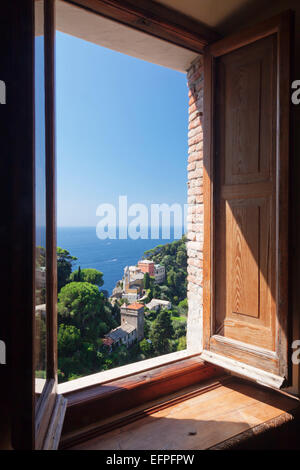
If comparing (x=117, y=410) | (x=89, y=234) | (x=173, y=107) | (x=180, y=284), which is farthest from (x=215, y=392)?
(x=173, y=107)

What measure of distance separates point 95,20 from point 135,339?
4249 millimetres

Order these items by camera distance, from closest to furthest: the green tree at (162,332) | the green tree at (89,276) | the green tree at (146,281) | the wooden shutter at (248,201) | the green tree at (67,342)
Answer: the wooden shutter at (248,201), the green tree at (67,342), the green tree at (162,332), the green tree at (89,276), the green tree at (146,281)

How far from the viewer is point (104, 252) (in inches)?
210

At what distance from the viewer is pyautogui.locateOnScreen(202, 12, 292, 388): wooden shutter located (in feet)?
4.54

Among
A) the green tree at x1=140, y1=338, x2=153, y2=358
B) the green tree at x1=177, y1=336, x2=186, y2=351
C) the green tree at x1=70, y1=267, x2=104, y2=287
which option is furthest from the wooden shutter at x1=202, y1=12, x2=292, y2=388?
the green tree at x1=70, y1=267, x2=104, y2=287

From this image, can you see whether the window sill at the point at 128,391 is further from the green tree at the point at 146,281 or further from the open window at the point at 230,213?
the green tree at the point at 146,281

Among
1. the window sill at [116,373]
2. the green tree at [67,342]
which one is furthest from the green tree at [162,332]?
the window sill at [116,373]

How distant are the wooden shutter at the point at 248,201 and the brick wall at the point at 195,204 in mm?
404

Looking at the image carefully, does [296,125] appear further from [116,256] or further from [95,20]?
[116,256]

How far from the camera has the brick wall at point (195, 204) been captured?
211 cm

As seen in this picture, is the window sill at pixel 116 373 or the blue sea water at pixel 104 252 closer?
the window sill at pixel 116 373

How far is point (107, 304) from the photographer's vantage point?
4.78 meters
